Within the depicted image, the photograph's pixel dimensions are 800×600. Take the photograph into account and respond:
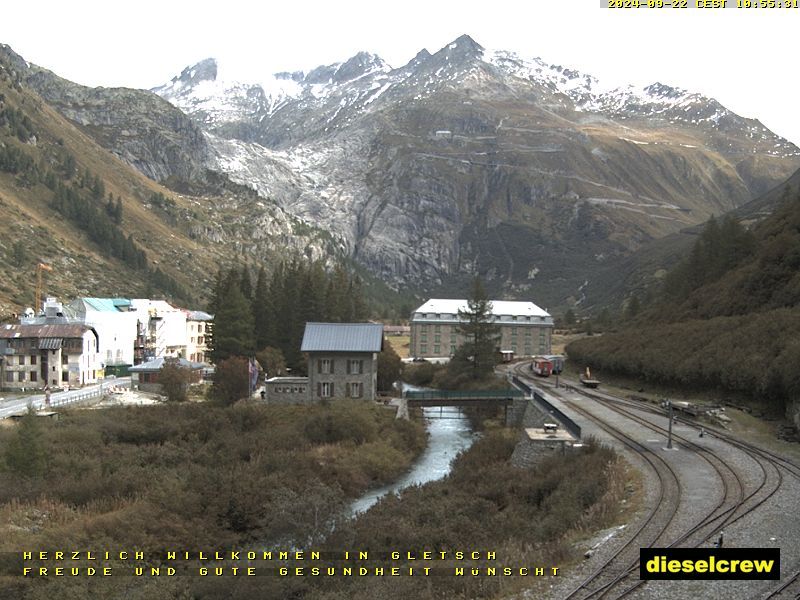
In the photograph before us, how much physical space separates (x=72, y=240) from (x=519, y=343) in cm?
11772

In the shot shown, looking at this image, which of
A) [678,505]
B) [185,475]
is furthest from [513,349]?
[678,505]

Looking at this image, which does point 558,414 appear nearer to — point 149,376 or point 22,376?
point 149,376

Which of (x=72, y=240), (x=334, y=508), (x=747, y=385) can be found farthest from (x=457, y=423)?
(x=72, y=240)

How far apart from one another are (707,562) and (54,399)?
207ft

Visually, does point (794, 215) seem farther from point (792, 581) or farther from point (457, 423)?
point (792, 581)

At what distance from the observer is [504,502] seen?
111 ft

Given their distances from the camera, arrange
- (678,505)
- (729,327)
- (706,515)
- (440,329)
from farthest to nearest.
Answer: (440,329) < (729,327) < (678,505) < (706,515)

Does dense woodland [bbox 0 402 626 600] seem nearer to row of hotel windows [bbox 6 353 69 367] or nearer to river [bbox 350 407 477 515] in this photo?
river [bbox 350 407 477 515]

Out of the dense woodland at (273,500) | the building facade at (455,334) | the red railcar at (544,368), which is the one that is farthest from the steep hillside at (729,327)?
the building facade at (455,334)

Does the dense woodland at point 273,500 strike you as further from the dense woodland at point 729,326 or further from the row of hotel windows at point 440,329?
the row of hotel windows at point 440,329

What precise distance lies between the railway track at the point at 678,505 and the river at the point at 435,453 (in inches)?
496

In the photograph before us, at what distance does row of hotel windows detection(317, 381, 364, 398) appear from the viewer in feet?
209

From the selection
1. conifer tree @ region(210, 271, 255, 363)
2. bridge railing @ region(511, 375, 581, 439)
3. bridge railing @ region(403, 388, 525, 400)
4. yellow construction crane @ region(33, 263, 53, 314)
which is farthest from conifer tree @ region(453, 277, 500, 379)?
yellow construction crane @ region(33, 263, 53, 314)

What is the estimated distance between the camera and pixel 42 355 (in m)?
75.8
